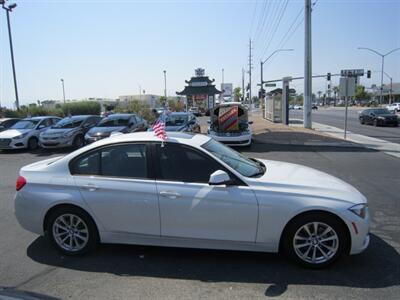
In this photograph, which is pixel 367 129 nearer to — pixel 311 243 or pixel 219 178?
pixel 311 243

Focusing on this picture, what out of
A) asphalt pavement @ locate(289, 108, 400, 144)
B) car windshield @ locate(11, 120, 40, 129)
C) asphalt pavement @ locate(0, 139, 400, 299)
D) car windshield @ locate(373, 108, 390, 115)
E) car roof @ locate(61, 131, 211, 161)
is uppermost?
car roof @ locate(61, 131, 211, 161)

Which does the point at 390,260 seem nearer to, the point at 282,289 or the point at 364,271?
the point at 364,271

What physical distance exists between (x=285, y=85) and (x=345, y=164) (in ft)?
57.8

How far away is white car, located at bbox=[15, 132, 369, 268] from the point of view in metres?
4.03

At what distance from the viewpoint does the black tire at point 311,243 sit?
4.00 meters

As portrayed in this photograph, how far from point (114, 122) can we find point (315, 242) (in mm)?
13631

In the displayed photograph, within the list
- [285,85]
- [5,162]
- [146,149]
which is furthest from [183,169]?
[285,85]

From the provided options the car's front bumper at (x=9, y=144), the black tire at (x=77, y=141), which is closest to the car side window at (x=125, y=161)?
the black tire at (x=77, y=141)

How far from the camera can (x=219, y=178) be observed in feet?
13.2

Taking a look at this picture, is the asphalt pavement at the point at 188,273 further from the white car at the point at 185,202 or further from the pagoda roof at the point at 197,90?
the pagoda roof at the point at 197,90

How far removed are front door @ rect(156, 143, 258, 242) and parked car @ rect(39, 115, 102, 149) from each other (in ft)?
40.7

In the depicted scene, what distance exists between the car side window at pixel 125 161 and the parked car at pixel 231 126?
10.5 meters

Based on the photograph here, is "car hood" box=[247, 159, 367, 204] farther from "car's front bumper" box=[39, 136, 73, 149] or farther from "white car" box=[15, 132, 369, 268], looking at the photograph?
"car's front bumper" box=[39, 136, 73, 149]

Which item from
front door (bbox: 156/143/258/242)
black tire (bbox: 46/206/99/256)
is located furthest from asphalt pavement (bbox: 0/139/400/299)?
front door (bbox: 156/143/258/242)
